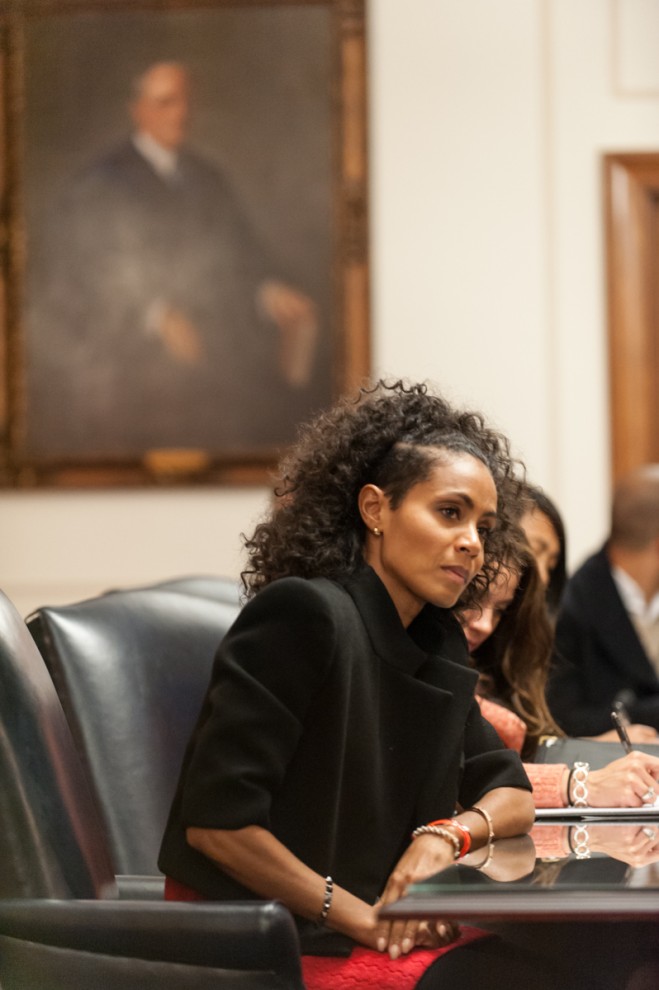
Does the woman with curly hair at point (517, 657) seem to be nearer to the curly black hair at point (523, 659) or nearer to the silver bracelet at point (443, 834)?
the curly black hair at point (523, 659)

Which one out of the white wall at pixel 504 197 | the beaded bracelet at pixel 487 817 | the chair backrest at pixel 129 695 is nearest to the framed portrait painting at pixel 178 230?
the white wall at pixel 504 197

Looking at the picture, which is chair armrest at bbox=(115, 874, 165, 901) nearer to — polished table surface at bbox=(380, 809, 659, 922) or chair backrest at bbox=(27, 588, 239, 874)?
chair backrest at bbox=(27, 588, 239, 874)

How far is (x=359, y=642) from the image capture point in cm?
196

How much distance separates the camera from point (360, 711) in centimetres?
195

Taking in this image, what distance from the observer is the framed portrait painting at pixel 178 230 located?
6660 millimetres

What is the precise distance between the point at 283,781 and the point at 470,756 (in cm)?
38

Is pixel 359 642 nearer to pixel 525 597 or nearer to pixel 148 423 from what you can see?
pixel 525 597

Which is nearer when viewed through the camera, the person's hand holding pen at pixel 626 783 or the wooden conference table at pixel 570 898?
the wooden conference table at pixel 570 898

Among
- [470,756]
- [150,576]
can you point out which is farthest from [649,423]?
[470,756]

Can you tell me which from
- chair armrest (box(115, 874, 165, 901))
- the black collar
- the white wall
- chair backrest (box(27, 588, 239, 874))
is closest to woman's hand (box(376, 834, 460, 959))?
the black collar

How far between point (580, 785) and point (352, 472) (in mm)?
736

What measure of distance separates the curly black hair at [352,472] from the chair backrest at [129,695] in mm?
517

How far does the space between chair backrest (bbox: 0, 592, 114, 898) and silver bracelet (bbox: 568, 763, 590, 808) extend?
80 cm

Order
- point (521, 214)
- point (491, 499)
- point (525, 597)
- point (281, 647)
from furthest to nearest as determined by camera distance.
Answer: point (521, 214), point (525, 597), point (491, 499), point (281, 647)
